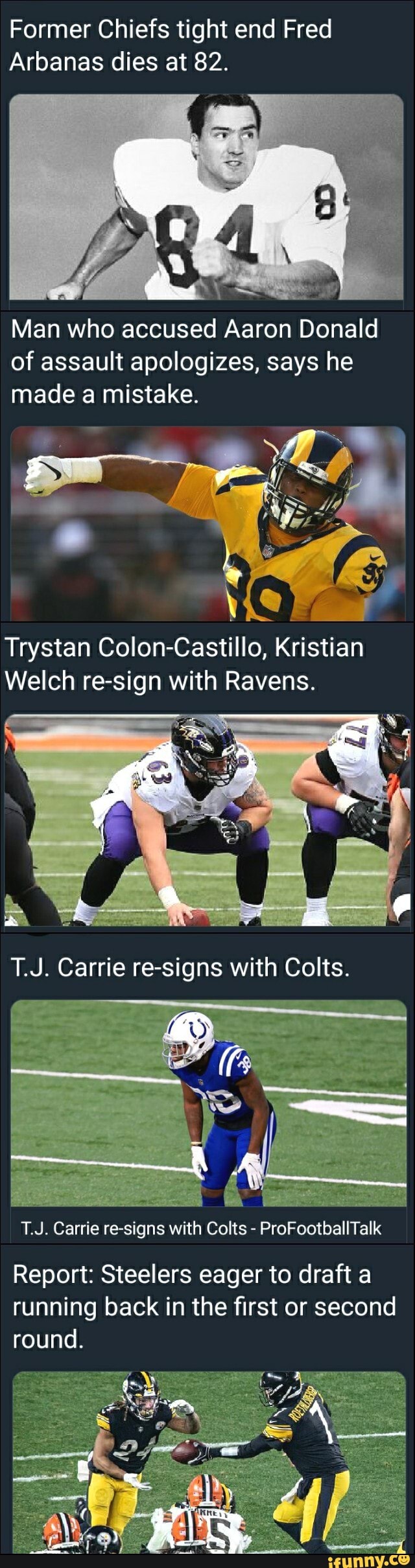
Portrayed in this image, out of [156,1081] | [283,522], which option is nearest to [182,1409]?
[283,522]

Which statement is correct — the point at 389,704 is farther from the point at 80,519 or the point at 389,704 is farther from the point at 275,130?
the point at 80,519

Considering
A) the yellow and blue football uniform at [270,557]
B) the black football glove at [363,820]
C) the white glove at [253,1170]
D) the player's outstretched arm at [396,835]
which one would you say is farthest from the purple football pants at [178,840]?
the white glove at [253,1170]

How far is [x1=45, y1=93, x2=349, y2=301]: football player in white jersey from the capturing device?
5203mm

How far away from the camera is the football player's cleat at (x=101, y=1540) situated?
257 inches

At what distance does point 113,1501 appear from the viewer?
280 inches

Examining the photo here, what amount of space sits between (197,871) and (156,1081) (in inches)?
240

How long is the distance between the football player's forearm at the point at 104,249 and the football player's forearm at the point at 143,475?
2.21 feet

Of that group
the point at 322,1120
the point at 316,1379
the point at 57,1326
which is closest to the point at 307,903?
the point at 57,1326

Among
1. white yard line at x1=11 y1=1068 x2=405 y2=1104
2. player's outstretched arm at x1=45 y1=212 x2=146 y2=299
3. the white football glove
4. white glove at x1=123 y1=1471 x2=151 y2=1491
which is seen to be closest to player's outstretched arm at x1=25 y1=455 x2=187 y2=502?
the white football glove

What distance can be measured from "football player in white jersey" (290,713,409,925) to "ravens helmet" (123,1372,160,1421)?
86.5 inches

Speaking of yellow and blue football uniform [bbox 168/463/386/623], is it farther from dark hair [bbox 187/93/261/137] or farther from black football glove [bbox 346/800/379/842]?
dark hair [bbox 187/93/261/137]

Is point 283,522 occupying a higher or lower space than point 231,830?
higher

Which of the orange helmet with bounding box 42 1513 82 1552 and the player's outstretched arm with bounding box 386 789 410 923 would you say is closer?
the player's outstretched arm with bounding box 386 789 410 923

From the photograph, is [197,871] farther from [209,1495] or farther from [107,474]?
[107,474]
